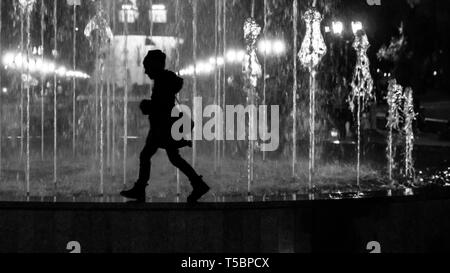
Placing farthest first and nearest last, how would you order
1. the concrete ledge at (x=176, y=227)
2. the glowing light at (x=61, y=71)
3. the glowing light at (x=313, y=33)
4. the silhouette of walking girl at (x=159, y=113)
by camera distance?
the glowing light at (x=61, y=71) → the glowing light at (x=313, y=33) → the silhouette of walking girl at (x=159, y=113) → the concrete ledge at (x=176, y=227)

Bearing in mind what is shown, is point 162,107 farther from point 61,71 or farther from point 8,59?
point 61,71

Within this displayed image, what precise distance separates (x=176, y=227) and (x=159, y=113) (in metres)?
1.10

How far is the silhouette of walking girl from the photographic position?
6.18 m

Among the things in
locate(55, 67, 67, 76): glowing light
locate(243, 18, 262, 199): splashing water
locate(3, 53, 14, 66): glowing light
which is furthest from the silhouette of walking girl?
locate(55, 67, 67, 76): glowing light

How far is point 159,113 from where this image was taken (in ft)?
20.4

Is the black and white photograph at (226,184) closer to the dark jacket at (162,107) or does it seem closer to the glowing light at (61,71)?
the dark jacket at (162,107)

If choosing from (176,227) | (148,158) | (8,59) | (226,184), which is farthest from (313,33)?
(8,59)

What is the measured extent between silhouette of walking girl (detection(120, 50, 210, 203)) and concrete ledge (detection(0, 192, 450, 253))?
0.47m

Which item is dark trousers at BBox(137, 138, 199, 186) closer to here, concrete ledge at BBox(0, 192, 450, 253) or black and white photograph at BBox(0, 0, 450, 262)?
black and white photograph at BBox(0, 0, 450, 262)

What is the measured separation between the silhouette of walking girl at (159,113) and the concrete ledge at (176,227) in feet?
1.56

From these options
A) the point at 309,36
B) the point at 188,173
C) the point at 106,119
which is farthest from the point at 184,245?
the point at 106,119

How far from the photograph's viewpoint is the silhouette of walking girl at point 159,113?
618 cm

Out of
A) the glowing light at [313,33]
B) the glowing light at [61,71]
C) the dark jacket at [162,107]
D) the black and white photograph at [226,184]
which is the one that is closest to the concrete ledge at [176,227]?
the black and white photograph at [226,184]

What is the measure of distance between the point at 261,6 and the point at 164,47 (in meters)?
7.24
